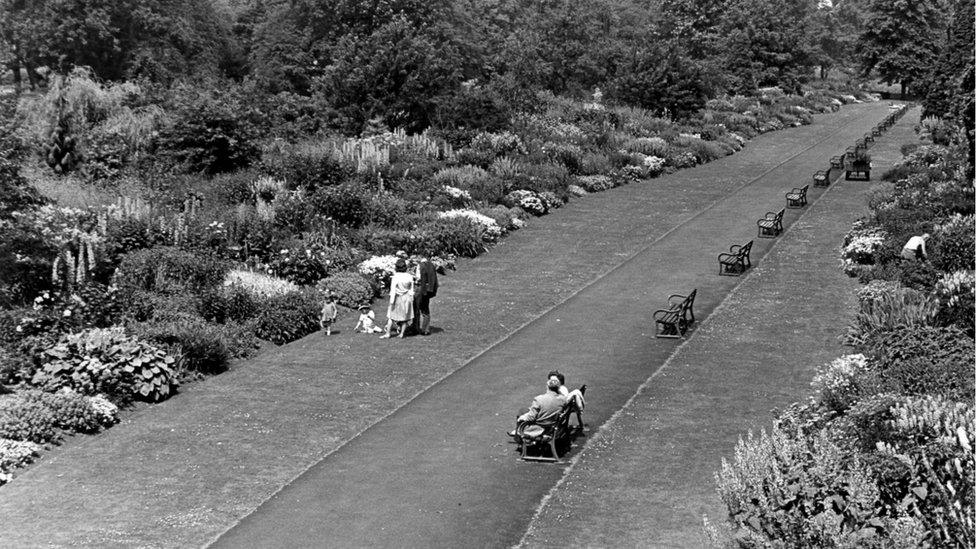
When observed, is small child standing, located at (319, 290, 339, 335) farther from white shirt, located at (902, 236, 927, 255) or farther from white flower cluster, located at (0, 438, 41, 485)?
white shirt, located at (902, 236, 927, 255)

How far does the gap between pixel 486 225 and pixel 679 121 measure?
2369 cm

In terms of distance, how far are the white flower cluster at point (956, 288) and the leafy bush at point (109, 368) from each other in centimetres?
1276

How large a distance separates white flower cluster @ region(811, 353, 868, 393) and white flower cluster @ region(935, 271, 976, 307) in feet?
6.97

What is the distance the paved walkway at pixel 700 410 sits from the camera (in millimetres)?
12867

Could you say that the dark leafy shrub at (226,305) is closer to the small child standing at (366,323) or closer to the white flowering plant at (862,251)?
the small child standing at (366,323)

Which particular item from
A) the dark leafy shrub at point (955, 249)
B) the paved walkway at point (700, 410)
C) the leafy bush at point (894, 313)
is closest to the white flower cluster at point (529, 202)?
the paved walkway at point (700, 410)

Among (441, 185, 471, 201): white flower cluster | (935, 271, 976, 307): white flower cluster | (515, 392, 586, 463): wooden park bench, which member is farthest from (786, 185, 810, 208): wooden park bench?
(515, 392, 586, 463): wooden park bench

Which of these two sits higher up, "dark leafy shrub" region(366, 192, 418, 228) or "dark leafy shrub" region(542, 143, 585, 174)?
"dark leafy shrub" region(542, 143, 585, 174)

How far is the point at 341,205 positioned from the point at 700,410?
1444 centimetres

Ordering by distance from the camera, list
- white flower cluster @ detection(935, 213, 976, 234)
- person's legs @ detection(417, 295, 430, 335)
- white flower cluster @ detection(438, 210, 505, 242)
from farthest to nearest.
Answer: white flower cluster @ detection(438, 210, 505, 242)
white flower cluster @ detection(935, 213, 976, 234)
person's legs @ detection(417, 295, 430, 335)

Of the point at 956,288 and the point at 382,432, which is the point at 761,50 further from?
the point at 382,432

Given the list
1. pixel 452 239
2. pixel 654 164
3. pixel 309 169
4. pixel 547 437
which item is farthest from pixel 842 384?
pixel 654 164

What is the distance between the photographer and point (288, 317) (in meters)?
21.6

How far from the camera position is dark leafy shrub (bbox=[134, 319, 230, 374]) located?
19.0 meters
